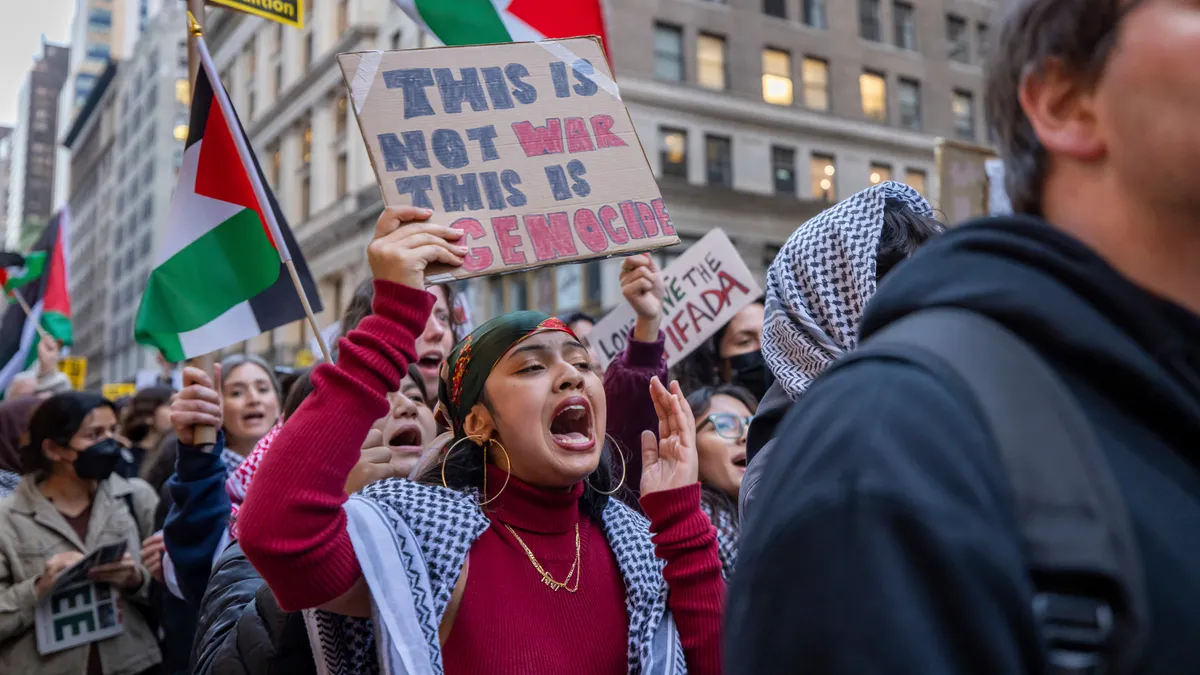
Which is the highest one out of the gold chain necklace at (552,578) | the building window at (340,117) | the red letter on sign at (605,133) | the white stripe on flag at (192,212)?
the red letter on sign at (605,133)

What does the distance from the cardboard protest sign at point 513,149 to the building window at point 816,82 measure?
2679 cm

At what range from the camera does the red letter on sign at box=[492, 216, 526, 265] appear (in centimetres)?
257

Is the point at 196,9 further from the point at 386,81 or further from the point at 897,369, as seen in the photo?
the point at 897,369

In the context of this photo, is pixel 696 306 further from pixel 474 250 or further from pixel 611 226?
pixel 474 250

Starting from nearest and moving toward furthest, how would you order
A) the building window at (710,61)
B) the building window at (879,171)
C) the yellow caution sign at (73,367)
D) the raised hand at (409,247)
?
the raised hand at (409,247)
the yellow caution sign at (73,367)
the building window at (710,61)
the building window at (879,171)

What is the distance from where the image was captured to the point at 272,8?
14.0ft

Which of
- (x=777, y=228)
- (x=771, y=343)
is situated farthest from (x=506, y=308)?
(x=771, y=343)

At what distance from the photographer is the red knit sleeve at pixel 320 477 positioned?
1982mm

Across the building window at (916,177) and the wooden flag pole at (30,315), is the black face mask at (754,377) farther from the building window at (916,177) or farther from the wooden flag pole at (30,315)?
the building window at (916,177)

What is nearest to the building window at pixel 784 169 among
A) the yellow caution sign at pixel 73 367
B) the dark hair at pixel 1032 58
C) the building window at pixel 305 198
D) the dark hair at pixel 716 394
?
the building window at pixel 305 198

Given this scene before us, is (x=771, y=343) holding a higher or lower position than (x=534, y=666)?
higher

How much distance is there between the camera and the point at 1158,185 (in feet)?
3.24

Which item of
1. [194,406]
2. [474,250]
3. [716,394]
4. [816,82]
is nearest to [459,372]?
[474,250]

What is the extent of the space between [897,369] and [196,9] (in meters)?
3.56
